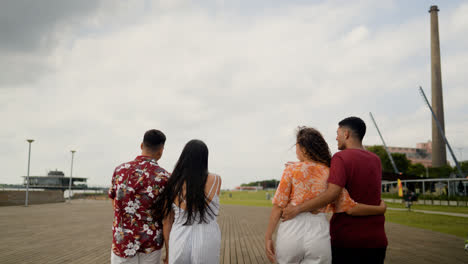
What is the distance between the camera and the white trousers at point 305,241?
7.82 feet

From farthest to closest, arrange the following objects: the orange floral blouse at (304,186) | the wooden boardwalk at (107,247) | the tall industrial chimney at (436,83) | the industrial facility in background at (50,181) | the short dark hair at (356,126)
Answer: the industrial facility in background at (50,181) < the tall industrial chimney at (436,83) < the wooden boardwalk at (107,247) < the short dark hair at (356,126) < the orange floral blouse at (304,186)

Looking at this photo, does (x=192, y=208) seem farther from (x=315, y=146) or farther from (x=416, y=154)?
(x=416, y=154)

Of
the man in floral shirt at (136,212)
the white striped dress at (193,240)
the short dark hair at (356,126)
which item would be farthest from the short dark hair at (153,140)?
the short dark hair at (356,126)

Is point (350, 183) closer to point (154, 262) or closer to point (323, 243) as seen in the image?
point (323, 243)

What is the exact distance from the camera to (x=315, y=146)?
8.70 ft

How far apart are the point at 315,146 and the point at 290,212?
56 centimetres

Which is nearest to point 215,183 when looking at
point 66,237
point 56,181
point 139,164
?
point 139,164

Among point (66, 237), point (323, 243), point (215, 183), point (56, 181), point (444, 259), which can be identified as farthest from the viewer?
point (56, 181)

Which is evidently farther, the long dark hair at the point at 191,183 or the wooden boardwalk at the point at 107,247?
the wooden boardwalk at the point at 107,247

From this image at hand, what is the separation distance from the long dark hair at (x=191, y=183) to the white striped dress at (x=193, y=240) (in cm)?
5

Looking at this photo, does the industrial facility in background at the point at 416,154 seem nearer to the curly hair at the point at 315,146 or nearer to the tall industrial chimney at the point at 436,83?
the tall industrial chimney at the point at 436,83

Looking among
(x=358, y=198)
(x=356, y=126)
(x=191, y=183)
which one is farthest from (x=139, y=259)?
(x=356, y=126)

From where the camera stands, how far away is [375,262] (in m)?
2.61

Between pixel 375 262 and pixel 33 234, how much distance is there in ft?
35.8
